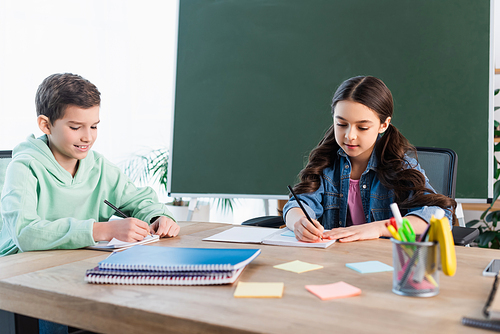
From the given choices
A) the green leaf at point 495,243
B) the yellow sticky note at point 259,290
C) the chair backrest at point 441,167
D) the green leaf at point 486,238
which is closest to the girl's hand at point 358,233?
the yellow sticky note at point 259,290

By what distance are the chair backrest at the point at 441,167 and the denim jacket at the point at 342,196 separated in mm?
112

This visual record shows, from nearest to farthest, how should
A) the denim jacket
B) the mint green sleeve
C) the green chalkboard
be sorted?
the mint green sleeve, the denim jacket, the green chalkboard

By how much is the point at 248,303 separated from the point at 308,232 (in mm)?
512

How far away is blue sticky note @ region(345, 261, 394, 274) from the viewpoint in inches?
33.3

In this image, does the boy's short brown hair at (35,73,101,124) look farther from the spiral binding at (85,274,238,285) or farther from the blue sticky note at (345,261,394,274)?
the blue sticky note at (345,261,394,274)

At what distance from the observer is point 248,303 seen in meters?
0.67

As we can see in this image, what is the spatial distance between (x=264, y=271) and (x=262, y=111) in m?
1.84

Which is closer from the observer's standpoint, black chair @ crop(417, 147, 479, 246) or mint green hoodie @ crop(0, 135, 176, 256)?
mint green hoodie @ crop(0, 135, 176, 256)

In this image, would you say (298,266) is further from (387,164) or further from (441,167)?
(441,167)

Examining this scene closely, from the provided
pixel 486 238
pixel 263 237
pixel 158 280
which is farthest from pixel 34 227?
pixel 486 238

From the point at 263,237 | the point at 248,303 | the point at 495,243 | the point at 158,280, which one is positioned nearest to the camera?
the point at 248,303

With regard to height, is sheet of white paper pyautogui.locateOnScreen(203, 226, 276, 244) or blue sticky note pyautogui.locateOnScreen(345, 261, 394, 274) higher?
blue sticky note pyautogui.locateOnScreen(345, 261, 394, 274)

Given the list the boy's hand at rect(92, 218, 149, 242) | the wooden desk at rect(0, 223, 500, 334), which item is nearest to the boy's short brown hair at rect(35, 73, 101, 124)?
the boy's hand at rect(92, 218, 149, 242)

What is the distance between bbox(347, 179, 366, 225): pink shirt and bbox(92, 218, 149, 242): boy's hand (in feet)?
2.75
